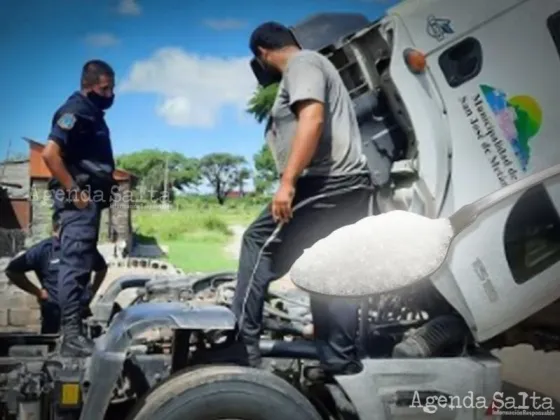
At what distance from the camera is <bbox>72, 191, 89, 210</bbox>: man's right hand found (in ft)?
12.6

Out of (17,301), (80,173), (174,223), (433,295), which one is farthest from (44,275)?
(433,295)

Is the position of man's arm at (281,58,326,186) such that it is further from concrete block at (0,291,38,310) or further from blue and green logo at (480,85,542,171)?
concrete block at (0,291,38,310)

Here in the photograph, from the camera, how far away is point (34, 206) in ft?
23.2

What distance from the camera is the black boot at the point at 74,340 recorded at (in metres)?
3.48

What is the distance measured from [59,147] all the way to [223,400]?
1.52 m

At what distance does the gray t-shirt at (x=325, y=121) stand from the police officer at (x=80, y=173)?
3.24 ft

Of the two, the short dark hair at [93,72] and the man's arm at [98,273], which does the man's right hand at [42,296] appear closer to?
the man's arm at [98,273]

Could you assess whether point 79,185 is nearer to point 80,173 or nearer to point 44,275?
point 80,173

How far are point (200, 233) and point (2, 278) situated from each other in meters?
1.89

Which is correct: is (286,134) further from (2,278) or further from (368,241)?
(2,278)

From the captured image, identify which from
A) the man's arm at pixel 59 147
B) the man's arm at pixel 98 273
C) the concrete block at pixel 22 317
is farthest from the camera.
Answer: the concrete block at pixel 22 317

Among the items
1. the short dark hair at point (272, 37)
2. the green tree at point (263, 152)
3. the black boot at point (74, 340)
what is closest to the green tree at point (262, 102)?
the green tree at point (263, 152)

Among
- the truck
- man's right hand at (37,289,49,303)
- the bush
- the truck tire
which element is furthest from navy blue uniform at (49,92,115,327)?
the bush

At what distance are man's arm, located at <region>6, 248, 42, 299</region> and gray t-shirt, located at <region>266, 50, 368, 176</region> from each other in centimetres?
244
